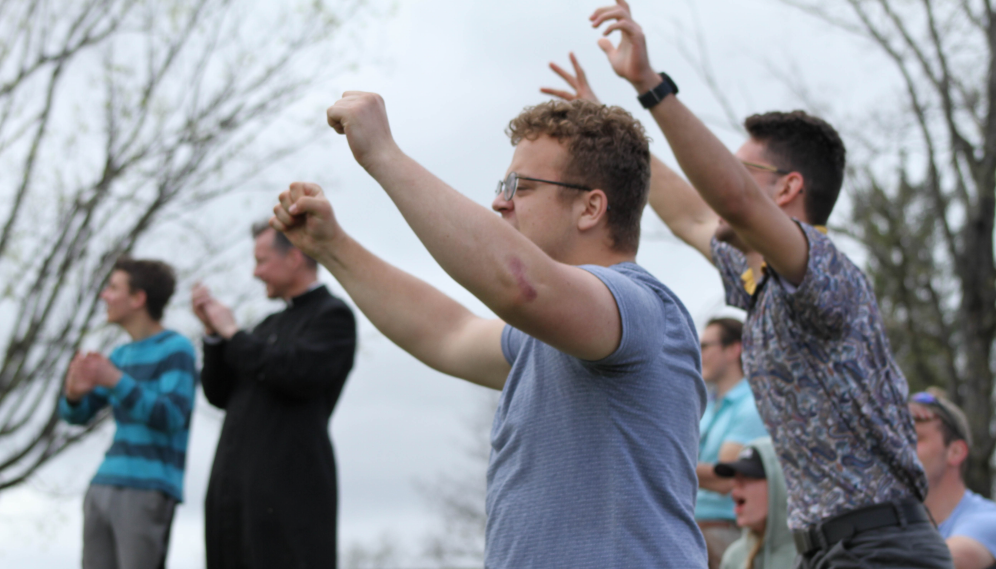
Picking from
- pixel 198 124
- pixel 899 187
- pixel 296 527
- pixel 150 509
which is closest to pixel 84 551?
pixel 150 509

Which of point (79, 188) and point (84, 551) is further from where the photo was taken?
point (79, 188)

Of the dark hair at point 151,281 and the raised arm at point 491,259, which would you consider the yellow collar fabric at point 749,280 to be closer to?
the raised arm at point 491,259

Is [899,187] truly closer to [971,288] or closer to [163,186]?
[971,288]

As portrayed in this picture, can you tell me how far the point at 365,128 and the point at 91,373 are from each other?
340 cm

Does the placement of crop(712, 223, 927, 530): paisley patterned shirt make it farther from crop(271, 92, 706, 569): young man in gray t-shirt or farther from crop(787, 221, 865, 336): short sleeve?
crop(271, 92, 706, 569): young man in gray t-shirt

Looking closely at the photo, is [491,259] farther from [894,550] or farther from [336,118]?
[894,550]

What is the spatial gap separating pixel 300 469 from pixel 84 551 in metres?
1.39

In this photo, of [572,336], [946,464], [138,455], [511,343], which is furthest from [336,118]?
[946,464]

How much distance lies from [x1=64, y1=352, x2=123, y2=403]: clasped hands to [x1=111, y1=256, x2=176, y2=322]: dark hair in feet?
2.07

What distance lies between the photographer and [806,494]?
111 inches

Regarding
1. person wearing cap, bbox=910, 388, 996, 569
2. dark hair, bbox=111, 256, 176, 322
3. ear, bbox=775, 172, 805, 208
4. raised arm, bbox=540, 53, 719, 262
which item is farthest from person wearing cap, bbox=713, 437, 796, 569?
dark hair, bbox=111, 256, 176, 322

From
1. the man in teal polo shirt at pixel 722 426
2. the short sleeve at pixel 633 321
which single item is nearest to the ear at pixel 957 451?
the man in teal polo shirt at pixel 722 426

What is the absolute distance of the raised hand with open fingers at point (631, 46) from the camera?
2635 mm

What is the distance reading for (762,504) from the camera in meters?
4.07
